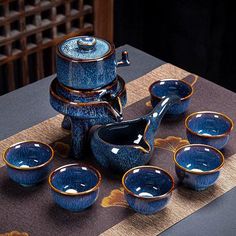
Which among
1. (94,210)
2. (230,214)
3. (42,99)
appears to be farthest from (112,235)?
(42,99)

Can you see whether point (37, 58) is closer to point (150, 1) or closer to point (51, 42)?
point (51, 42)

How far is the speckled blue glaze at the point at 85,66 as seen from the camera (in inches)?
65.6

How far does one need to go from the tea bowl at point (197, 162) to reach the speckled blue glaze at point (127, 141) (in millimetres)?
78

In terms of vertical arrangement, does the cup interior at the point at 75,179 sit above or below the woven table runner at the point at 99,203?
above

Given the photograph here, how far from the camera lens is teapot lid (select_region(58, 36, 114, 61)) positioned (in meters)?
1.68

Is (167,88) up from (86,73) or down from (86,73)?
down

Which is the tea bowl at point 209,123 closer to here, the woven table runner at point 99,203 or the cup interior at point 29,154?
the woven table runner at point 99,203

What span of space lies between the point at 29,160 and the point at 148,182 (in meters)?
0.29

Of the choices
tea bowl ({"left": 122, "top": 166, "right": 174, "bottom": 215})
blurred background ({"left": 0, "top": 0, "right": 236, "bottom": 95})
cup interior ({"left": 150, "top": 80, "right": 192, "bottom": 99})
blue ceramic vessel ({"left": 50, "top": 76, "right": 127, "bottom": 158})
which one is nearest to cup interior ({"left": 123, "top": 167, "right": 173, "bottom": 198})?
tea bowl ({"left": 122, "top": 166, "right": 174, "bottom": 215})

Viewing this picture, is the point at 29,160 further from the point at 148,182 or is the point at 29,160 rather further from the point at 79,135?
the point at 148,182

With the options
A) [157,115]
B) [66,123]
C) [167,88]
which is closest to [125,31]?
[167,88]

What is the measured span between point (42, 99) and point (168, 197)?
1.89 ft

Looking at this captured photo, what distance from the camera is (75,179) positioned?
65.9 inches

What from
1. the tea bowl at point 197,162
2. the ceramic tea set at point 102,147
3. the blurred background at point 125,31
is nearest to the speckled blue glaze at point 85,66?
the ceramic tea set at point 102,147
